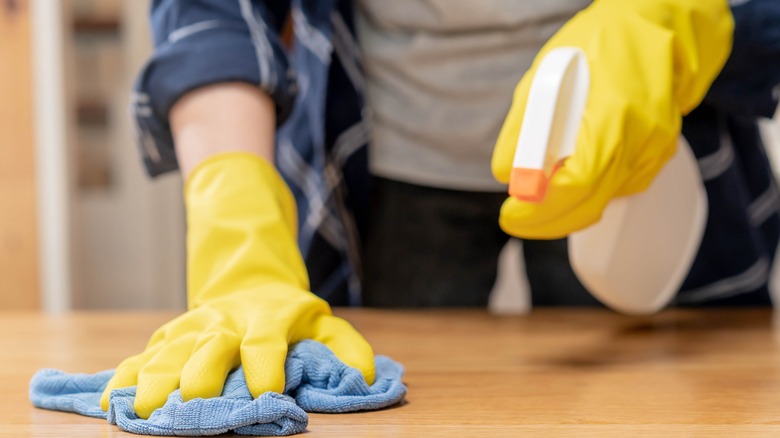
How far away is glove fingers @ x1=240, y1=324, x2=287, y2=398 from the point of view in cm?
55

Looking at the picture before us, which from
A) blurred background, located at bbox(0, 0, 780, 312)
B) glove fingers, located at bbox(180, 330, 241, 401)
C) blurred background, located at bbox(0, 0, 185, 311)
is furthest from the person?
blurred background, located at bbox(0, 0, 185, 311)

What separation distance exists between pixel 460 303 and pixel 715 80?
1.52 ft

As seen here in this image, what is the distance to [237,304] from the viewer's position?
0.65 metres

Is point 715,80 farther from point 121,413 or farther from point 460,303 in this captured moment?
point 121,413

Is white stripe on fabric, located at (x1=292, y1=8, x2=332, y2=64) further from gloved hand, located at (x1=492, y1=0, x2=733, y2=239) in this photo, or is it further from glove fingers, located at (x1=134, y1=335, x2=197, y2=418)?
glove fingers, located at (x1=134, y1=335, x2=197, y2=418)

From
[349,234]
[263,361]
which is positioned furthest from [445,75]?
[263,361]

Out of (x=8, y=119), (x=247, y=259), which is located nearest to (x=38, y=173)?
(x=8, y=119)

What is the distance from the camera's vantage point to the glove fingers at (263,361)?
552 mm

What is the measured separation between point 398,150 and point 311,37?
169mm

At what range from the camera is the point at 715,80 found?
884mm

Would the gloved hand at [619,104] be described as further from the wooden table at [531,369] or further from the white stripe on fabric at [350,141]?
the white stripe on fabric at [350,141]

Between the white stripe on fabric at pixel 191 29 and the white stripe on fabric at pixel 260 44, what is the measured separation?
0.04 meters

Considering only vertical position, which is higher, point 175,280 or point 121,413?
point 121,413

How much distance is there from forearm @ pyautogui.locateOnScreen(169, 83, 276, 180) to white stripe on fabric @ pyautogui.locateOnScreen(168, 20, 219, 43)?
7 cm
